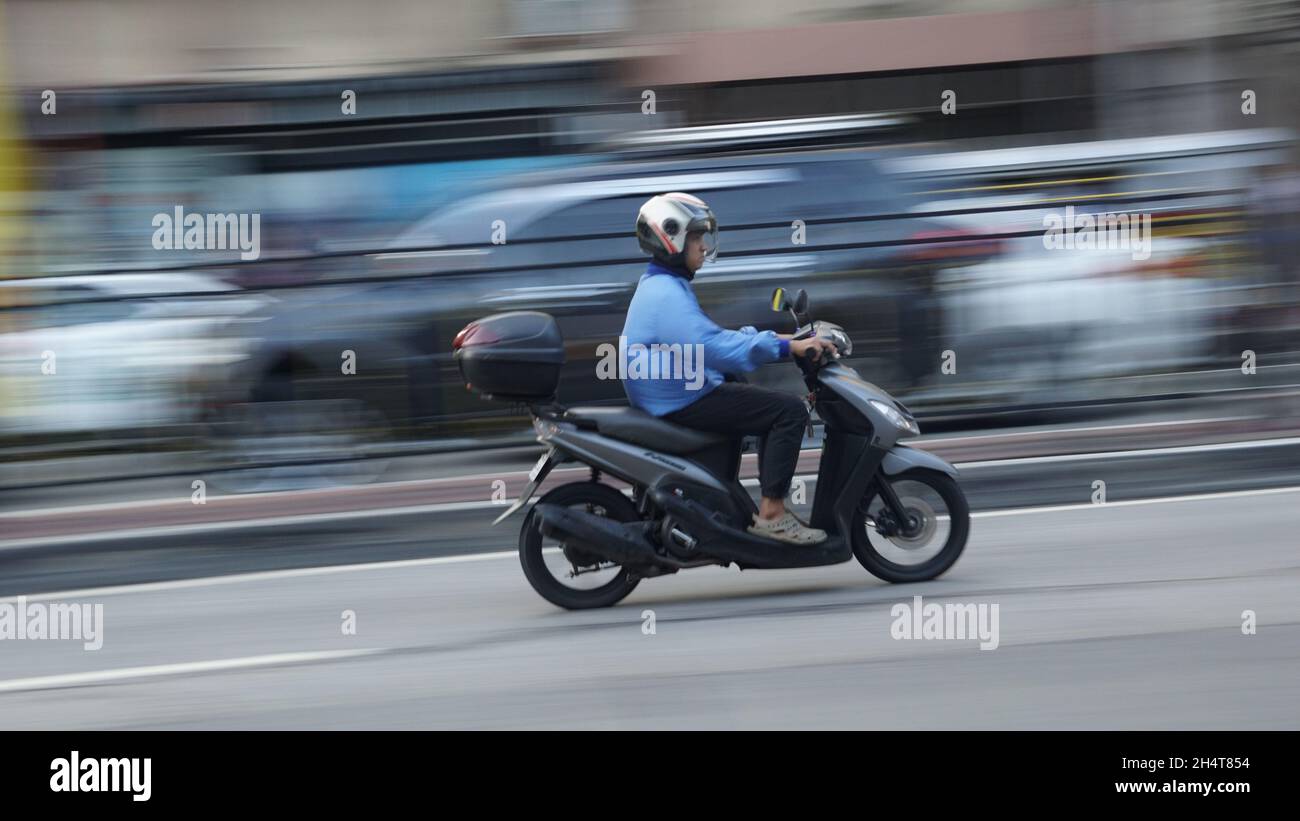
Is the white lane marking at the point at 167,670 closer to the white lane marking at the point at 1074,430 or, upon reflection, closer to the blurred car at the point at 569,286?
the blurred car at the point at 569,286

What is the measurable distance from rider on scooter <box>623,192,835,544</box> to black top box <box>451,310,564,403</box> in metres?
0.33

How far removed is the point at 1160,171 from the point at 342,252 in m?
5.35

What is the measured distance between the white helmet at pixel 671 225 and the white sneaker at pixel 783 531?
3.59 ft

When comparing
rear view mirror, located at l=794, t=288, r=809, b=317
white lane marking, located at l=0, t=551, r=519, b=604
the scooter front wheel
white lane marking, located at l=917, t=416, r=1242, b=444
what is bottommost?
white lane marking, located at l=0, t=551, r=519, b=604

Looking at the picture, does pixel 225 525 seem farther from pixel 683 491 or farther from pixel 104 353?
pixel 683 491

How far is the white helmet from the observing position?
6414mm

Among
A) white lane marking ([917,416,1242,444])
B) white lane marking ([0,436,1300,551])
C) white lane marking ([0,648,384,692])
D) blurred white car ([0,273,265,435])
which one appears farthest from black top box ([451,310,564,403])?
white lane marking ([917,416,1242,444])

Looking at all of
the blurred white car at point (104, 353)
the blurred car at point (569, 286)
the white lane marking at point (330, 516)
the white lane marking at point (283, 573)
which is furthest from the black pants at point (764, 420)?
the blurred white car at point (104, 353)

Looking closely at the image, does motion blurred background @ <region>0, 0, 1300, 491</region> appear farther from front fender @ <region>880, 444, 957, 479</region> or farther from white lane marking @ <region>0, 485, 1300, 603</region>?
front fender @ <region>880, 444, 957, 479</region>

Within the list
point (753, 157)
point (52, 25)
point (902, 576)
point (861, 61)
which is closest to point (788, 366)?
point (753, 157)

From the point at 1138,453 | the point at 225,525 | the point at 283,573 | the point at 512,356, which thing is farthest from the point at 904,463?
the point at 225,525

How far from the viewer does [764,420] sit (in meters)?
6.50

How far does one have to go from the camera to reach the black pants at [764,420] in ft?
21.3

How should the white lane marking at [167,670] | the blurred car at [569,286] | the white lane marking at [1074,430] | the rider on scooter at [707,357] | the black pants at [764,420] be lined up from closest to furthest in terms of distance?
the white lane marking at [167,670] < the rider on scooter at [707,357] < the black pants at [764,420] < the white lane marking at [1074,430] < the blurred car at [569,286]
